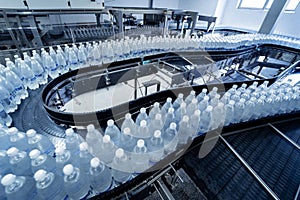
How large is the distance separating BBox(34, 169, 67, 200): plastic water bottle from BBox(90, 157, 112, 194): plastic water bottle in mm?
94

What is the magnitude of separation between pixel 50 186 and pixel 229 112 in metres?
0.85

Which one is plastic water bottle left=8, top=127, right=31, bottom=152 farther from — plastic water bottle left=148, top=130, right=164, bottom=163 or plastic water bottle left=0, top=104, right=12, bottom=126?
plastic water bottle left=148, top=130, right=164, bottom=163

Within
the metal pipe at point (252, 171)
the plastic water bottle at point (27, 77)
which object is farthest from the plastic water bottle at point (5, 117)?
the metal pipe at point (252, 171)

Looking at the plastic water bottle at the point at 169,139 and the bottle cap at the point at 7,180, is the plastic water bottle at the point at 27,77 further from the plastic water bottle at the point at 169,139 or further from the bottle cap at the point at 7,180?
the plastic water bottle at the point at 169,139

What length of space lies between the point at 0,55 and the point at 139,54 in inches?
58.4

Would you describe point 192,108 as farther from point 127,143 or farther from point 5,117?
point 5,117

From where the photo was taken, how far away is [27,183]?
438mm

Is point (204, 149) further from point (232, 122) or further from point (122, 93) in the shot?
point (122, 93)

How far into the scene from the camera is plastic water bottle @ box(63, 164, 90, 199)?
449 millimetres

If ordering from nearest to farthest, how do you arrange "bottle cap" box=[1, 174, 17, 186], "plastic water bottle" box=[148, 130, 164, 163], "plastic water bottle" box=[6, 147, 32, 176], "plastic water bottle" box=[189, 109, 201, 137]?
"bottle cap" box=[1, 174, 17, 186] < "plastic water bottle" box=[6, 147, 32, 176] < "plastic water bottle" box=[148, 130, 164, 163] < "plastic water bottle" box=[189, 109, 201, 137]

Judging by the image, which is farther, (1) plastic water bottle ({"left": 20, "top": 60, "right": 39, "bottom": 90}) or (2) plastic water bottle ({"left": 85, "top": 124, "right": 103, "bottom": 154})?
(1) plastic water bottle ({"left": 20, "top": 60, "right": 39, "bottom": 90})

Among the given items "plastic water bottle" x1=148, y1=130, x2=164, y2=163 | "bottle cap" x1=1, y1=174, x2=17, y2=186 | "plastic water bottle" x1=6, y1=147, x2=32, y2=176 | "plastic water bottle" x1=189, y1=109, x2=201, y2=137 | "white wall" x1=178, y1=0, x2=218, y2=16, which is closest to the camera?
"bottle cap" x1=1, y1=174, x2=17, y2=186

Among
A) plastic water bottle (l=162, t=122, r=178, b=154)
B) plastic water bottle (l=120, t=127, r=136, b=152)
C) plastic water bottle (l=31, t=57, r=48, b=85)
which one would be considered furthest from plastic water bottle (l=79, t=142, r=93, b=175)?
Answer: plastic water bottle (l=31, t=57, r=48, b=85)

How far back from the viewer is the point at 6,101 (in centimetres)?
86
